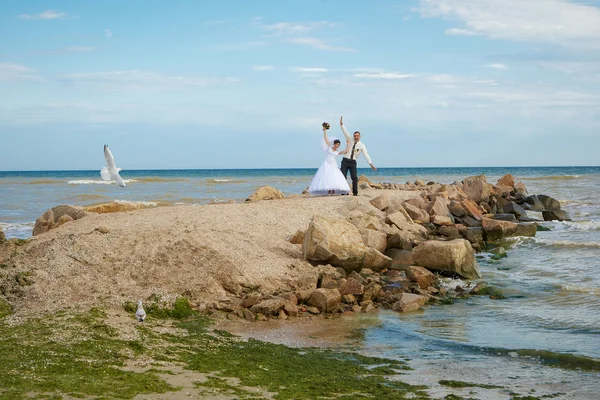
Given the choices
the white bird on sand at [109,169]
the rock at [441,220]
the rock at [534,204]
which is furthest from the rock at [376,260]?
the rock at [534,204]

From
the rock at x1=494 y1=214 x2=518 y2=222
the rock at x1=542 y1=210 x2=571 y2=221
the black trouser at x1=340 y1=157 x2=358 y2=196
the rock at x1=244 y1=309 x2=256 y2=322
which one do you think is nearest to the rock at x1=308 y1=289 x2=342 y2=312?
the rock at x1=244 y1=309 x2=256 y2=322

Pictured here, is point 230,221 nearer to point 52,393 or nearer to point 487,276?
point 487,276

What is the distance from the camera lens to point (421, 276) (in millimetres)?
12273

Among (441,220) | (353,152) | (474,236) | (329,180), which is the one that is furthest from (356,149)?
(474,236)

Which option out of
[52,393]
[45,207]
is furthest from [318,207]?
[45,207]

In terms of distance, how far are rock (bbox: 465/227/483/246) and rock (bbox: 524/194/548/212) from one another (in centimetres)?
836

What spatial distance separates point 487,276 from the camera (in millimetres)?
13828

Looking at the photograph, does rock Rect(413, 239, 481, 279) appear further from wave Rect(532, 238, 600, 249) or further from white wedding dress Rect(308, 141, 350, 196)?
white wedding dress Rect(308, 141, 350, 196)

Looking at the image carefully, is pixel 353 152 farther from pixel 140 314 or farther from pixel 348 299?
pixel 140 314

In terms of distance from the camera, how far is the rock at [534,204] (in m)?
25.8

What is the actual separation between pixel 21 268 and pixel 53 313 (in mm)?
2047

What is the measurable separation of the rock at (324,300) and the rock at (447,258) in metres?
3.18

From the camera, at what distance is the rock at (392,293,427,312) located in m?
10.7

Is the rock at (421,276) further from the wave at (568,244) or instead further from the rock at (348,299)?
the wave at (568,244)
